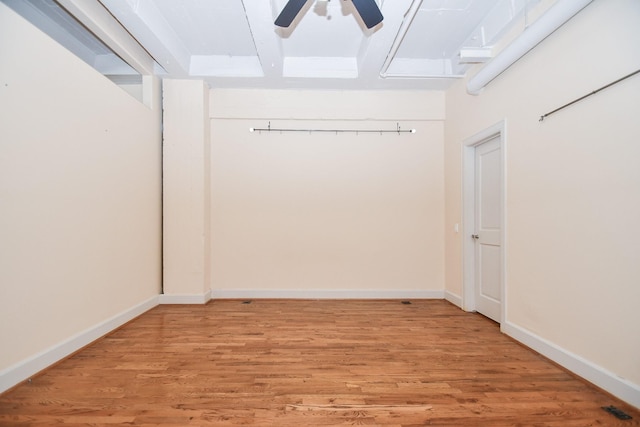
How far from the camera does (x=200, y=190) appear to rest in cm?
425

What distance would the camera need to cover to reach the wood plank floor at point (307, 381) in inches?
A: 71.1

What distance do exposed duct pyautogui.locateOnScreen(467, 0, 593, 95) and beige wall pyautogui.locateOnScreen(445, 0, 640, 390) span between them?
0.11 meters

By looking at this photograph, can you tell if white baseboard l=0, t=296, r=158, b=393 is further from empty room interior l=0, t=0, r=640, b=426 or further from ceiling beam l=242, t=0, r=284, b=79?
ceiling beam l=242, t=0, r=284, b=79

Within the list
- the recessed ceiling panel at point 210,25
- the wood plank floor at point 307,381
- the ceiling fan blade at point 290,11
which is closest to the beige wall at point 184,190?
the recessed ceiling panel at point 210,25

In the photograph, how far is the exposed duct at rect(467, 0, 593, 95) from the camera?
Result: 7.34 feet

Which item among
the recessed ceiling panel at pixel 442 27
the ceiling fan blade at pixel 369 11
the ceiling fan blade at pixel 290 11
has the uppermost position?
the recessed ceiling panel at pixel 442 27

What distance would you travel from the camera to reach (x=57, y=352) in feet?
8.02

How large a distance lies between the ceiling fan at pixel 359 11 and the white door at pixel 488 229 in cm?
219

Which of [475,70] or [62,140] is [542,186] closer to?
[475,70]

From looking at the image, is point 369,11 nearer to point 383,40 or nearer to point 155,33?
point 383,40

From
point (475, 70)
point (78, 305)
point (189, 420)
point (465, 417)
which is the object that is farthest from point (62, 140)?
point (475, 70)

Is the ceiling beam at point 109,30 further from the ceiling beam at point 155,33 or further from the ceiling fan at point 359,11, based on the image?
the ceiling fan at point 359,11

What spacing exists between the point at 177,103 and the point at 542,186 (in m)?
4.73

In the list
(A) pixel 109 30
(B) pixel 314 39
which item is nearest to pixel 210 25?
(A) pixel 109 30
